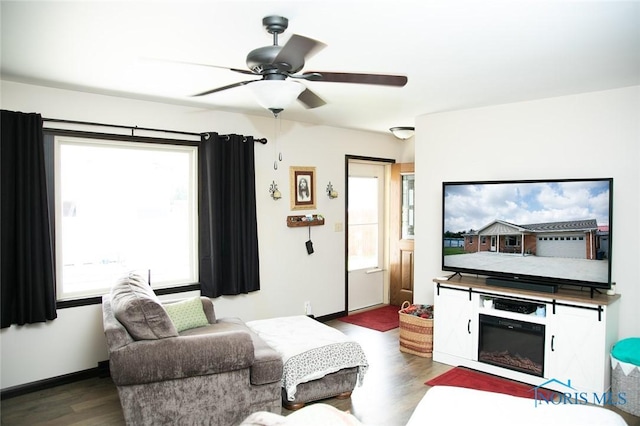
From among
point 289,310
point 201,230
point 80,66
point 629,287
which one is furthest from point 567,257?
point 80,66

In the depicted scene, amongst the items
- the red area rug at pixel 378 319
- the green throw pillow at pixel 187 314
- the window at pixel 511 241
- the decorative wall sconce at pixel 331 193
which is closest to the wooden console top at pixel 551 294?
the window at pixel 511 241

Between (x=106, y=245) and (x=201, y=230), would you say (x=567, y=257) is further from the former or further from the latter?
(x=106, y=245)

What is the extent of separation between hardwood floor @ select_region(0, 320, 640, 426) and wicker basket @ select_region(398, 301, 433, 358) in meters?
0.18

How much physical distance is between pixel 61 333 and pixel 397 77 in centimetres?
344

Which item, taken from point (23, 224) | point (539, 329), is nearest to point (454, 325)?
point (539, 329)

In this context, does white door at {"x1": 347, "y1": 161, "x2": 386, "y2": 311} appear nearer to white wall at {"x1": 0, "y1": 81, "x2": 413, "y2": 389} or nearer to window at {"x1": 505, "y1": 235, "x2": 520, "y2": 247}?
white wall at {"x1": 0, "y1": 81, "x2": 413, "y2": 389}

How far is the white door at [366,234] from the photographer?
239 inches

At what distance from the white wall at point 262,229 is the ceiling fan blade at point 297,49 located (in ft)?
8.35

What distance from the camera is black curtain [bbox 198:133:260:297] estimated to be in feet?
14.5

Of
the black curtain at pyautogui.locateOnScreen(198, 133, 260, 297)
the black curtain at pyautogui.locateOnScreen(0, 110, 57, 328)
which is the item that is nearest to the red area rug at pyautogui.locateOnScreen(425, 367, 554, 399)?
the black curtain at pyautogui.locateOnScreen(198, 133, 260, 297)

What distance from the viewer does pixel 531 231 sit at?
150 inches

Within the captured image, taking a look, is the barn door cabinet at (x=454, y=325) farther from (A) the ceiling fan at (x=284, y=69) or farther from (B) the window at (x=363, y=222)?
(A) the ceiling fan at (x=284, y=69)

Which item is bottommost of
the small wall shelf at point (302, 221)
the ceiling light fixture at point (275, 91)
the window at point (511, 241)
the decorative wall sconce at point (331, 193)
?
the window at point (511, 241)

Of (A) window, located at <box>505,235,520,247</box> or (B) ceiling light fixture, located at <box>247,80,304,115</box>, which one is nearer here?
(B) ceiling light fixture, located at <box>247,80,304,115</box>
